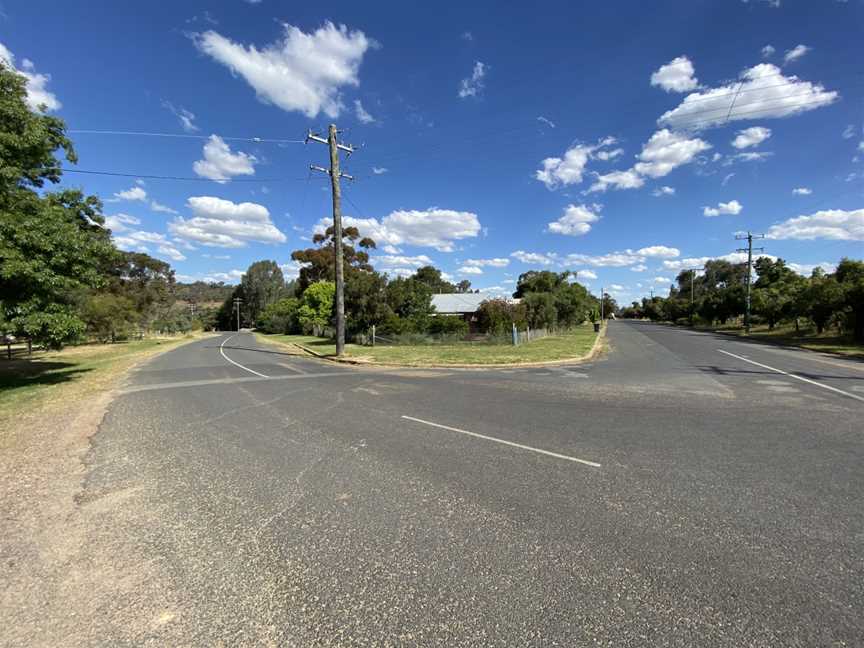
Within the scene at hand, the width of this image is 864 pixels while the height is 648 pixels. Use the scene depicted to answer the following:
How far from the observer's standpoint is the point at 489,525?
11.7 ft

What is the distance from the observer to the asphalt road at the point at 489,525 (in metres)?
2.42

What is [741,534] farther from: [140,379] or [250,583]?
[140,379]

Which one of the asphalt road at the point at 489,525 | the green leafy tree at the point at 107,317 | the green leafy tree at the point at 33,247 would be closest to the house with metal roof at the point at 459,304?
the green leafy tree at the point at 107,317

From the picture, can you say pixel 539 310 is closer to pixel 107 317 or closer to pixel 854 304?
pixel 854 304

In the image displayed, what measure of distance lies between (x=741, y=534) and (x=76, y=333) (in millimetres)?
14971

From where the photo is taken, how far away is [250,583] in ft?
9.27

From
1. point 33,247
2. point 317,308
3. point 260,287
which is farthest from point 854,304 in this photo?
point 260,287

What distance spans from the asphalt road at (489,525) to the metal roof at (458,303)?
43076 mm

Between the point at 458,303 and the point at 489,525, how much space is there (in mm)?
50423

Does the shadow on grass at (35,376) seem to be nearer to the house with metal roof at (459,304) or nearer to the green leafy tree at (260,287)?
the house with metal roof at (459,304)

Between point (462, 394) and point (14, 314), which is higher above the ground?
point (14, 314)

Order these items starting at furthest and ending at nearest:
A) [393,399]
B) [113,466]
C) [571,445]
Answer: [393,399]
[571,445]
[113,466]

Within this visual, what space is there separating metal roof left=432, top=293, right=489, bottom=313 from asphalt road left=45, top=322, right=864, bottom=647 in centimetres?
4308

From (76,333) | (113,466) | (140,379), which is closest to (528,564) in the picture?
(113,466)
